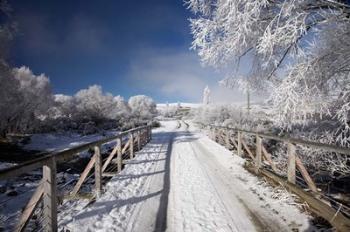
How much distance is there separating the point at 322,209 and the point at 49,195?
3.90m

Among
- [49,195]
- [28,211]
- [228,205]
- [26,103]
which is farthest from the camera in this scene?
[26,103]

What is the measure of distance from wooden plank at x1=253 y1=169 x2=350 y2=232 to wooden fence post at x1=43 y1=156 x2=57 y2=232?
12.4 feet

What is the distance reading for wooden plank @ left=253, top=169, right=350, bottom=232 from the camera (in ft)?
12.0

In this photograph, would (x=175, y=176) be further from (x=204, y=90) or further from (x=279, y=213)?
(x=204, y=90)

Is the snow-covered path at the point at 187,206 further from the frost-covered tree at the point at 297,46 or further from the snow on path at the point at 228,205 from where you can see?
the frost-covered tree at the point at 297,46

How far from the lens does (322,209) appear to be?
4.14 meters

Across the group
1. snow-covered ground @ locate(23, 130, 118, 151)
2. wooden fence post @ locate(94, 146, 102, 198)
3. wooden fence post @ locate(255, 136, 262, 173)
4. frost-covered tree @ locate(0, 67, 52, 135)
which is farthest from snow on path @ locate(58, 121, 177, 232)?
frost-covered tree @ locate(0, 67, 52, 135)

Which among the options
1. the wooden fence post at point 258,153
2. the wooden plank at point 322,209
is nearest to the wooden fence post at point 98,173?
the wooden plank at point 322,209

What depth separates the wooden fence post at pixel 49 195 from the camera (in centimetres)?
344

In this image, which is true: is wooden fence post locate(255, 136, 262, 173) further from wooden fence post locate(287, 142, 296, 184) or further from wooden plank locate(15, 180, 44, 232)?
wooden plank locate(15, 180, 44, 232)

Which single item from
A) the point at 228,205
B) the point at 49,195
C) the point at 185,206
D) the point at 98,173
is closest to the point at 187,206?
the point at 185,206

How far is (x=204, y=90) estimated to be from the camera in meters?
165

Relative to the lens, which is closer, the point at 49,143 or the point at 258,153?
the point at 258,153

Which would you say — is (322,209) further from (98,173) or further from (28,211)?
(98,173)
